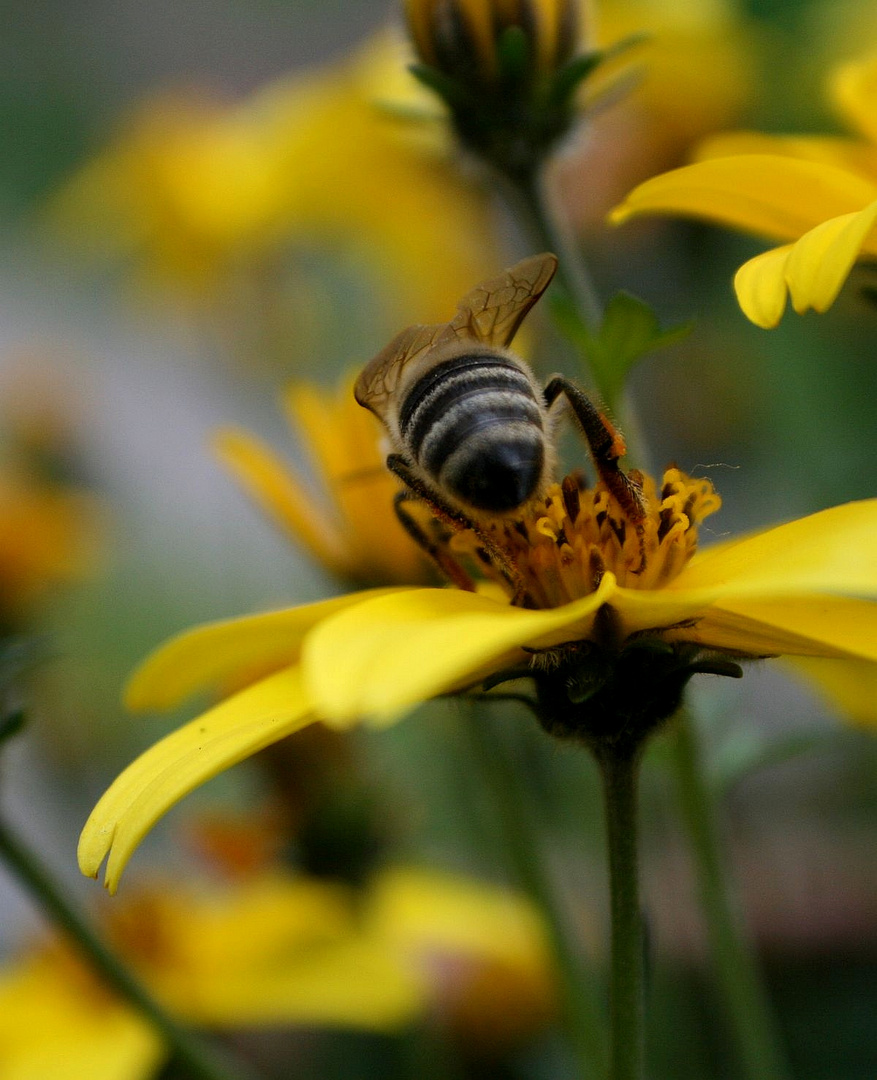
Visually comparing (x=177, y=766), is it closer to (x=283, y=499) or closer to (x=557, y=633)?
(x=557, y=633)

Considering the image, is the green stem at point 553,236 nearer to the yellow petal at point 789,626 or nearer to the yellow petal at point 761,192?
the yellow petal at point 761,192

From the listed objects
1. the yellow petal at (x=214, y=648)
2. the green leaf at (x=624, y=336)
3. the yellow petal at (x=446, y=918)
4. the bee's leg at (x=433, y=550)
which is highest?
the green leaf at (x=624, y=336)

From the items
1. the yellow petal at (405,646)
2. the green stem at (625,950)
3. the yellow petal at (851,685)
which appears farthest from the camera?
the yellow petal at (851,685)

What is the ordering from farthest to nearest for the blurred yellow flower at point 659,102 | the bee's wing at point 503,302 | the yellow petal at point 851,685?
the blurred yellow flower at point 659,102 → the yellow petal at point 851,685 → the bee's wing at point 503,302

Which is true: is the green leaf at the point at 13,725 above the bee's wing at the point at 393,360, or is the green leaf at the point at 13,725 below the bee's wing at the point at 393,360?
below

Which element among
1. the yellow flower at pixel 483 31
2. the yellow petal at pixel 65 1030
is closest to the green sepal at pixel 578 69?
the yellow flower at pixel 483 31

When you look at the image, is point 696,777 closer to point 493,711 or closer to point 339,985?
point 493,711
